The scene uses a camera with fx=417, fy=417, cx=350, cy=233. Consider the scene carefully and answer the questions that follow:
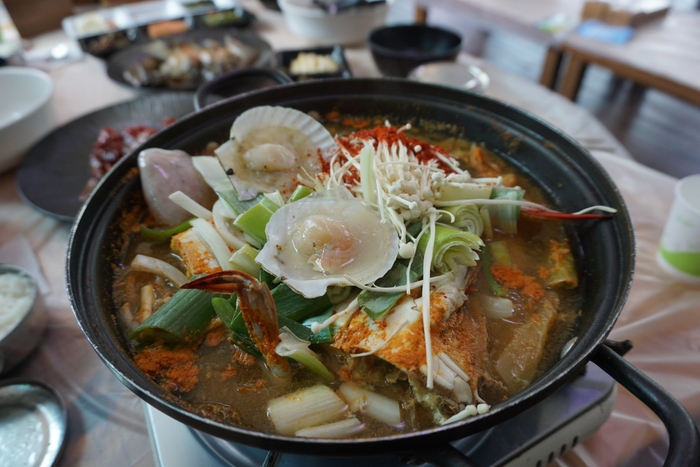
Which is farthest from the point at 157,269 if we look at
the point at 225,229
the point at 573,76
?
the point at 573,76

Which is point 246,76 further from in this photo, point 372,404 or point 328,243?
point 372,404

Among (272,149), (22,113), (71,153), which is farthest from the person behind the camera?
(22,113)

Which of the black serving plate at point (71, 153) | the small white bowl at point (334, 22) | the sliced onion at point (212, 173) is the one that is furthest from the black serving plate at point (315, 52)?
the sliced onion at point (212, 173)

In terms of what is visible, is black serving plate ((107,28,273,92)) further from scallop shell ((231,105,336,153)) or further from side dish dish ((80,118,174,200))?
scallop shell ((231,105,336,153))

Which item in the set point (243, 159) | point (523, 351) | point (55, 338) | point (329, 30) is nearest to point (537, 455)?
point (523, 351)

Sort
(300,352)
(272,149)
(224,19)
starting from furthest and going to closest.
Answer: (224,19), (272,149), (300,352)

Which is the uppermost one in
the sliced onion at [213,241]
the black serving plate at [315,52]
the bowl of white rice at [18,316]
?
the black serving plate at [315,52]

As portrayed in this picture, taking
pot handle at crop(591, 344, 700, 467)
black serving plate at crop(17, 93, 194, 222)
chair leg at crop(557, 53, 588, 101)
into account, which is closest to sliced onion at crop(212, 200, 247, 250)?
black serving plate at crop(17, 93, 194, 222)

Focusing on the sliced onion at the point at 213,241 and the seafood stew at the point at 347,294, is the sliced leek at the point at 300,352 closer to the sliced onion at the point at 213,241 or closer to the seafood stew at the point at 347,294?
the seafood stew at the point at 347,294
